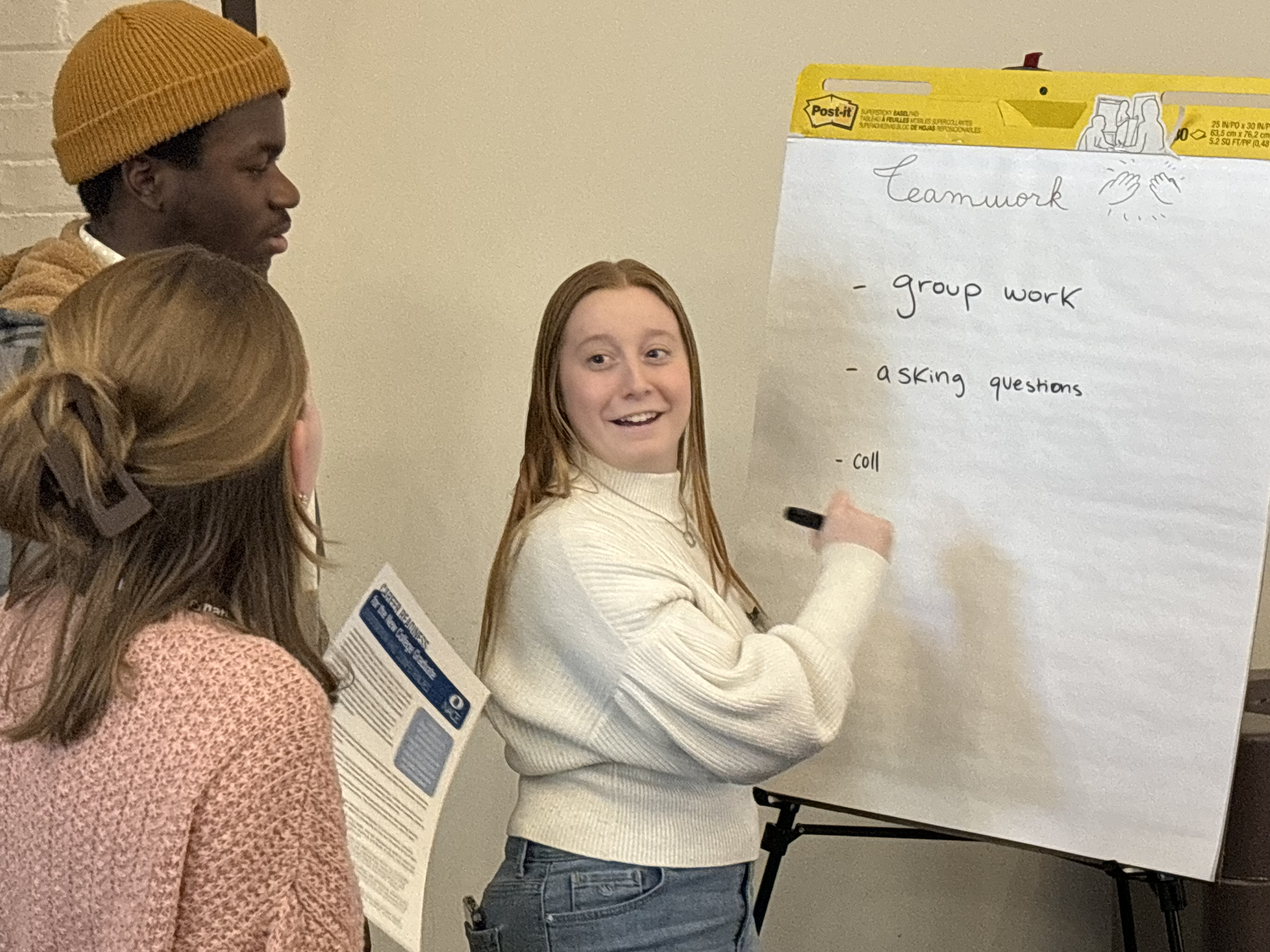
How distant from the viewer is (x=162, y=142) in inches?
56.5

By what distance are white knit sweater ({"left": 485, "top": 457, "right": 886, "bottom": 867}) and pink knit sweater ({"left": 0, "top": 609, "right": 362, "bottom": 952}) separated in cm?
45

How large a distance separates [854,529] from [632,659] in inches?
12.9

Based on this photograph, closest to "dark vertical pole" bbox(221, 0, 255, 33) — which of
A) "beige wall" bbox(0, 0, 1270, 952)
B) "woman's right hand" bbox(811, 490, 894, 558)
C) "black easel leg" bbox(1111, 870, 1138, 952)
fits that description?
"beige wall" bbox(0, 0, 1270, 952)

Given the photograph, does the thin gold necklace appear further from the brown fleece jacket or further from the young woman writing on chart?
the brown fleece jacket

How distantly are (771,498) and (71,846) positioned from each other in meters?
0.94

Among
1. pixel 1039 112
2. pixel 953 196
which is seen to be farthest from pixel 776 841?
pixel 1039 112

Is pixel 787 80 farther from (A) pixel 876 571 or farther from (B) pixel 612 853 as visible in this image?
(B) pixel 612 853

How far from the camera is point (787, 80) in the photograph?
2.04 m

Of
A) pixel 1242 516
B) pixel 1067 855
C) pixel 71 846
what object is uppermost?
pixel 1242 516

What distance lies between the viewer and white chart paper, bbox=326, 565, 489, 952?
1.21 metres

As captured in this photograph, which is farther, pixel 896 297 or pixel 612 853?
pixel 896 297

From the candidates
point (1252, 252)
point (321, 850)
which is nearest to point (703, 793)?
point (321, 850)

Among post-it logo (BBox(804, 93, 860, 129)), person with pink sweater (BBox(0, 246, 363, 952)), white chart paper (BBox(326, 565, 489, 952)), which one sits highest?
post-it logo (BBox(804, 93, 860, 129))

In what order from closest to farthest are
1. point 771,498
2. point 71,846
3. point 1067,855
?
point 71,846, point 1067,855, point 771,498
